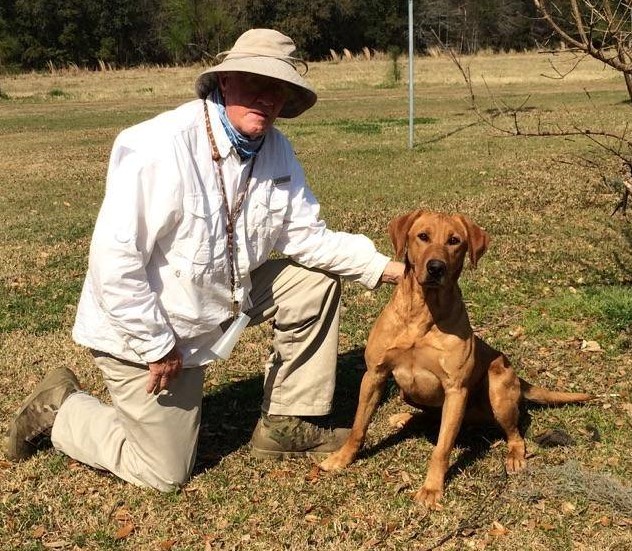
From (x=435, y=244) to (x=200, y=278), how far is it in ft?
3.84

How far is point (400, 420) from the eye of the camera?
4266 millimetres

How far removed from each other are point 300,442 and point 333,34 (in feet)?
192

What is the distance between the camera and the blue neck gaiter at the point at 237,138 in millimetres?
3412

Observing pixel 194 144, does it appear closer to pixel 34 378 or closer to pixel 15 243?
pixel 34 378

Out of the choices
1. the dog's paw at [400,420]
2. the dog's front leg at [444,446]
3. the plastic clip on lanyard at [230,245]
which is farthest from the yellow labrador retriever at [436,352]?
the plastic clip on lanyard at [230,245]

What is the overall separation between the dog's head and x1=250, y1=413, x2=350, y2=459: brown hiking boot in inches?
43.1

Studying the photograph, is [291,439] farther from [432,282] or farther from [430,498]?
[432,282]

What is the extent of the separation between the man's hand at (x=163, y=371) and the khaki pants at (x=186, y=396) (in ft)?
0.41

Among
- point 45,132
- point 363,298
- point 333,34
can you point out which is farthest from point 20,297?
point 333,34

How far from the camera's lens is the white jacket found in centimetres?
315

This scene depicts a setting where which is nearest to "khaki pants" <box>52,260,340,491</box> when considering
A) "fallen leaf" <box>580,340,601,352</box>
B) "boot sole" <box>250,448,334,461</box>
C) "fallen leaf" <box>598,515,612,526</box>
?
"boot sole" <box>250,448,334,461</box>

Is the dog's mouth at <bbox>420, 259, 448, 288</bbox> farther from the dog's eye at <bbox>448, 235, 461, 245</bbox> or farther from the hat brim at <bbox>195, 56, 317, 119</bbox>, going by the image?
the hat brim at <bbox>195, 56, 317, 119</bbox>

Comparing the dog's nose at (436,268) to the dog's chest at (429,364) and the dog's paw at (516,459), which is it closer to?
the dog's chest at (429,364)

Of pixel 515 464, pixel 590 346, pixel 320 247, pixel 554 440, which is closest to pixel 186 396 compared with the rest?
pixel 320 247
